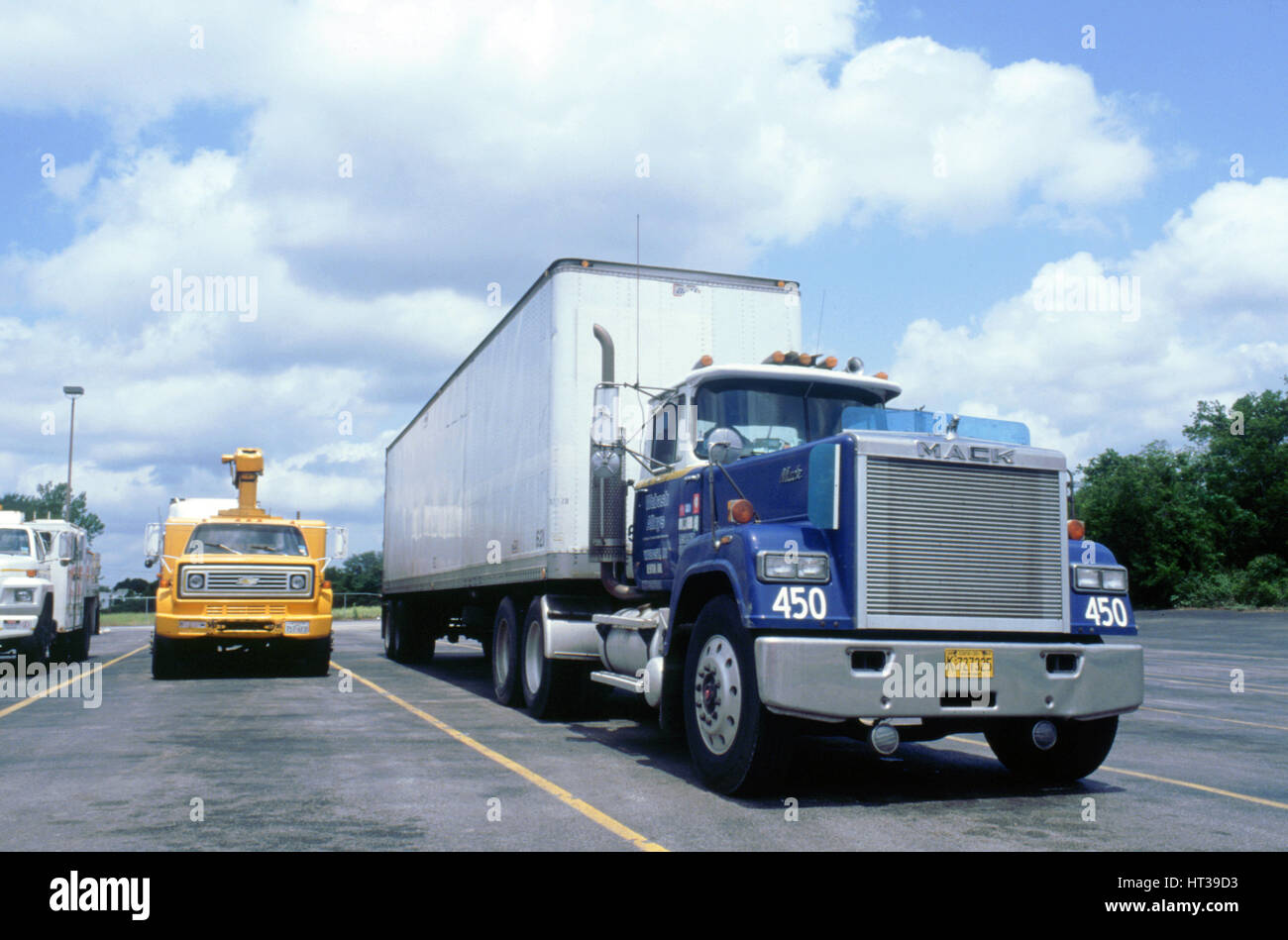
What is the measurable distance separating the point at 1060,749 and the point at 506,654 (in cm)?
654

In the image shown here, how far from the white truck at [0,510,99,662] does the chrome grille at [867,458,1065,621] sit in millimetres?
13536

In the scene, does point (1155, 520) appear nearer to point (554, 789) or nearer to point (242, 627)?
point (242, 627)

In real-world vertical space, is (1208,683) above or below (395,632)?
below

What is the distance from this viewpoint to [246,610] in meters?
15.5

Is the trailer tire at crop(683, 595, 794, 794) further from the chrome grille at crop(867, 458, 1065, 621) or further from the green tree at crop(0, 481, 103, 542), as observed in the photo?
the green tree at crop(0, 481, 103, 542)

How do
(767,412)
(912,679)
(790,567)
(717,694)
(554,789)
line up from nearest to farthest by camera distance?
(912,679)
(790,567)
(717,694)
(554,789)
(767,412)

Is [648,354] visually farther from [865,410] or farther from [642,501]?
[865,410]

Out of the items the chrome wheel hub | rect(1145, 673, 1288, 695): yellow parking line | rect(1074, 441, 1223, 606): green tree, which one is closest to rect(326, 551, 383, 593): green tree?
rect(1074, 441, 1223, 606): green tree

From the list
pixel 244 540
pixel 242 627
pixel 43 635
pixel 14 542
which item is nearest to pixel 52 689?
pixel 242 627

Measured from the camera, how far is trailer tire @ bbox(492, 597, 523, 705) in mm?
11984

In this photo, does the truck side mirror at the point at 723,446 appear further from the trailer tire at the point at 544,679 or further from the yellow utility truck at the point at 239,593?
the yellow utility truck at the point at 239,593
